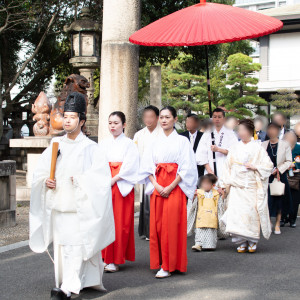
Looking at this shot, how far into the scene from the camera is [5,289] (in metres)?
4.90

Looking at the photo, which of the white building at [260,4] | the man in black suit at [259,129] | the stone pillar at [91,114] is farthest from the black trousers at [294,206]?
the white building at [260,4]

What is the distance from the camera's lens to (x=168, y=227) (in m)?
5.46

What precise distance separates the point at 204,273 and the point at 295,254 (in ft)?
5.24

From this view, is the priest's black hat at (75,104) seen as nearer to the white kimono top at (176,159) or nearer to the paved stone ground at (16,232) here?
the white kimono top at (176,159)

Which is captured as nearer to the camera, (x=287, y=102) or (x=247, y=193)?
(x=247, y=193)

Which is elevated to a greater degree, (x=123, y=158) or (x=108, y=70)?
(x=108, y=70)

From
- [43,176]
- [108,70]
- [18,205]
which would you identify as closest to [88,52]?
[108,70]

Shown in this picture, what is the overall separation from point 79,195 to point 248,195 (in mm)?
3037

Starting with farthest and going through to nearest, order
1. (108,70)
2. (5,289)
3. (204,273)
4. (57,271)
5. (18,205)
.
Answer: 1. (18,205)
2. (108,70)
3. (204,273)
4. (5,289)
5. (57,271)

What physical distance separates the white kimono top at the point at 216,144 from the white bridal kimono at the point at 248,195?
2.69 feet

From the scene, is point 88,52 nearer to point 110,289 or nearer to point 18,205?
point 18,205

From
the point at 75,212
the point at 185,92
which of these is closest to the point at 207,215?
the point at 75,212

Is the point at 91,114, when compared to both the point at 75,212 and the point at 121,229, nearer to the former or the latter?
the point at 121,229

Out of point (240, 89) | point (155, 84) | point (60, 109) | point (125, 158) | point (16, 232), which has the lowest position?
point (16, 232)
